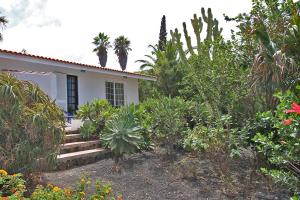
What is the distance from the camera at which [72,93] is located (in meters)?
15.2

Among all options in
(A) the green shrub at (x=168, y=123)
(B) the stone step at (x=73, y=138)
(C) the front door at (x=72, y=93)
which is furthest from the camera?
(C) the front door at (x=72, y=93)

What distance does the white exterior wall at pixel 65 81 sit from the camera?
40.9 ft

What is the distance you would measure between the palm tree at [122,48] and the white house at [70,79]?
2019 cm

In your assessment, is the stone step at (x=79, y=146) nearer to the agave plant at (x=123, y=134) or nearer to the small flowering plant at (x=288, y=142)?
the agave plant at (x=123, y=134)

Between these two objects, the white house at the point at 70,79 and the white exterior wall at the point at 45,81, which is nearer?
the white house at the point at 70,79

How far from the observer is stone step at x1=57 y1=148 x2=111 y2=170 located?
8172 mm

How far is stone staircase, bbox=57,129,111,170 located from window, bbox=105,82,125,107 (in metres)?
6.76

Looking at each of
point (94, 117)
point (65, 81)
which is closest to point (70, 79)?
point (65, 81)

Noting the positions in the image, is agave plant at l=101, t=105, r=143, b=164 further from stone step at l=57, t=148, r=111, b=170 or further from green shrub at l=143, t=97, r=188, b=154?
green shrub at l=143, t=97, r=188, b=154

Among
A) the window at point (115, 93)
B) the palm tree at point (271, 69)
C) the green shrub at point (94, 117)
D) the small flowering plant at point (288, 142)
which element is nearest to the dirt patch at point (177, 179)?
the small flowering plant at point (288, 142)

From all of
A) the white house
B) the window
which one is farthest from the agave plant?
the window

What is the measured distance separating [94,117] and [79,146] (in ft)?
5.63

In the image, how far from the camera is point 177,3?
43.7 feet

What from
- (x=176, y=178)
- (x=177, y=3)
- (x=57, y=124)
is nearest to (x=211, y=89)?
(x=176, y=178)
